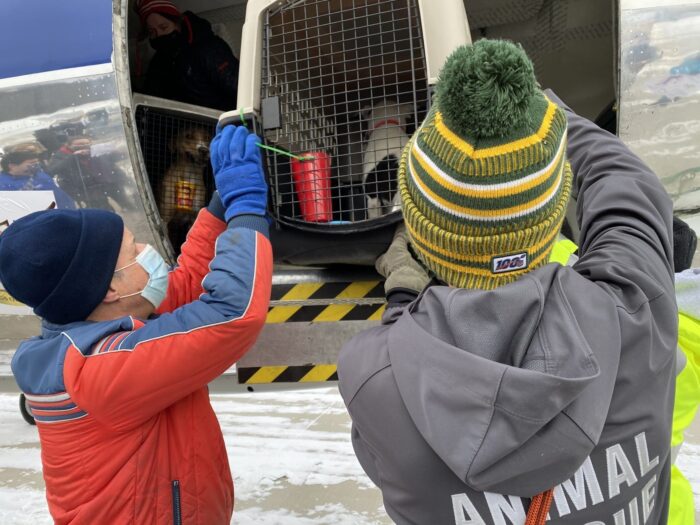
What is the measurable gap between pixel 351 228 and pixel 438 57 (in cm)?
58

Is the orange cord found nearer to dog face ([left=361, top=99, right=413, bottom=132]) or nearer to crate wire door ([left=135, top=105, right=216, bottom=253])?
dog face ([left=361, top=99, right=413, bottom=132])

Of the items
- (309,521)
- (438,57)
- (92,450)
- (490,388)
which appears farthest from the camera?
(309,521)

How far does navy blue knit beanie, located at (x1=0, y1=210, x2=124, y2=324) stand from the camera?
4.04 ft

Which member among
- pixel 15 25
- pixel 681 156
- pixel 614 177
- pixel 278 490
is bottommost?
pixel 278 490

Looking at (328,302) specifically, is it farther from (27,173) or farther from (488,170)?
(488,170)

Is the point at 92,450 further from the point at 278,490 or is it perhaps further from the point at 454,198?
the point at 278,490

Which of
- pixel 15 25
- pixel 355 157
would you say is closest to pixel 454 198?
pixel 355 157

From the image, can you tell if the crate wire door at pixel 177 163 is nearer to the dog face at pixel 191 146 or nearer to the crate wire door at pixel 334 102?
the dog face at pixel 191 146

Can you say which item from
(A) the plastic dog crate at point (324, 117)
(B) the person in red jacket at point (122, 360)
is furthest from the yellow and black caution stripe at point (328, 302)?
(B) the person in red jacket at point (122, 360)

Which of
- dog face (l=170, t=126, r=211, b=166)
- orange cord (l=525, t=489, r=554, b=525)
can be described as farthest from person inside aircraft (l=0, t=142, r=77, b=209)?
orange cord (l=525, t=489, r=554, b=525)

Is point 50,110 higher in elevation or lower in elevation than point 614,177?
higher

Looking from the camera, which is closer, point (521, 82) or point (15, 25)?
point (521, 82)

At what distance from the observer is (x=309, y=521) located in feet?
7.72

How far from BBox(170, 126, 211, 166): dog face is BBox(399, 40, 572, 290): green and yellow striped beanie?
224 cm
